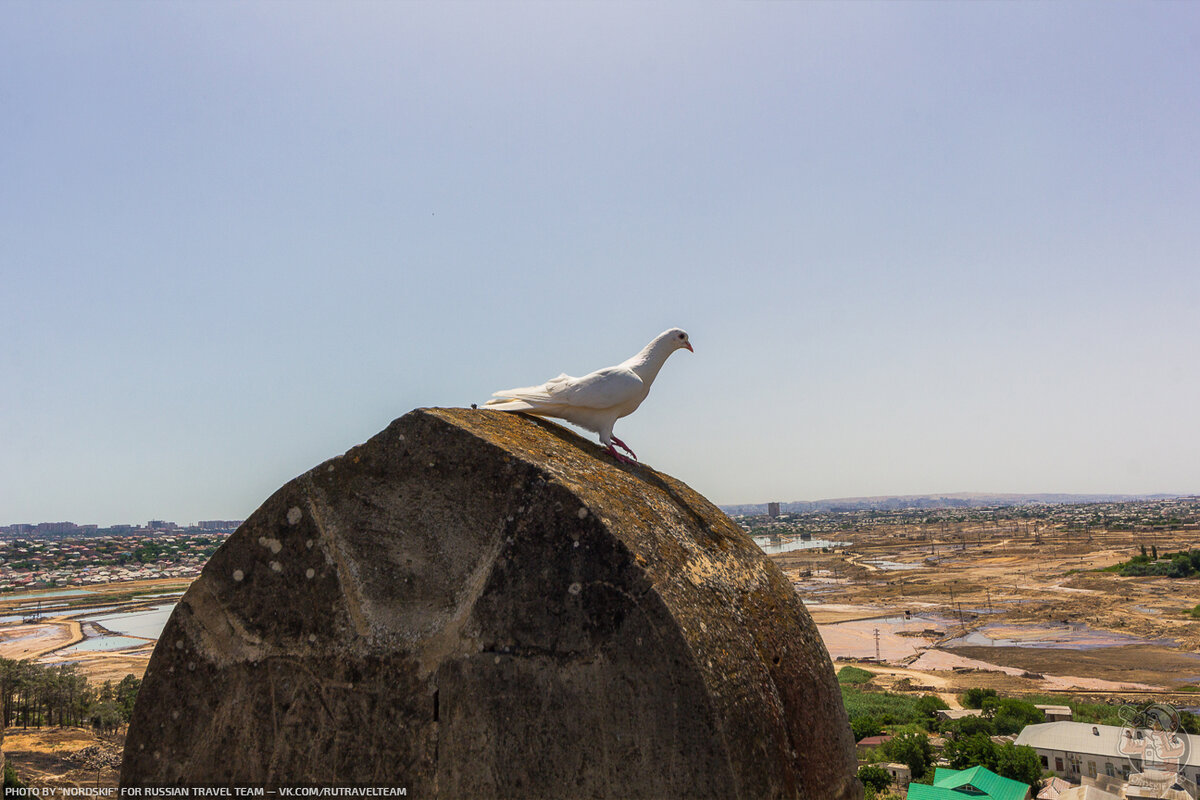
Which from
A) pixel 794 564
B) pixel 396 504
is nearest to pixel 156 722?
pixel 396 504

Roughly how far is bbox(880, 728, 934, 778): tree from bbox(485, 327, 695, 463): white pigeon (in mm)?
27747

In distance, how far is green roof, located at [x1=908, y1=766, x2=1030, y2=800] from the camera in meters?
21.6

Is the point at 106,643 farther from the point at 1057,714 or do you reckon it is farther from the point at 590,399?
the point at 590,399

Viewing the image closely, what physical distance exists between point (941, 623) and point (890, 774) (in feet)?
129

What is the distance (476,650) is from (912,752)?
95.1ft

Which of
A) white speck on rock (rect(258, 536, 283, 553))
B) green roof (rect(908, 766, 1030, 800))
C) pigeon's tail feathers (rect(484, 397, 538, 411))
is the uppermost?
pigeon's tail feathers (rect(484, 397, 538, 411))

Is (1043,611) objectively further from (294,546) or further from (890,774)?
(294,546)

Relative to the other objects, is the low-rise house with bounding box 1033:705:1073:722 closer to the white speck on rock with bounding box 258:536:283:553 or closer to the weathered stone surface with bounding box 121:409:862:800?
the weathered stone surface with bounding box 121:409:862:800

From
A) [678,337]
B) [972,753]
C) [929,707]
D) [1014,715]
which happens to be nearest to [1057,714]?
[1014,715]

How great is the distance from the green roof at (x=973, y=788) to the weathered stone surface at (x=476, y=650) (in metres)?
22.5

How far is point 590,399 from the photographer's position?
3686 mm

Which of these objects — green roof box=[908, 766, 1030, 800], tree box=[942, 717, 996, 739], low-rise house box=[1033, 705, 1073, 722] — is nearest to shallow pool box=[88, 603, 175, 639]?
tree box=[942, 717, 996, 739]

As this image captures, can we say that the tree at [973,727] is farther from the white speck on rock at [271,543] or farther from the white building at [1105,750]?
the white speck on rock at [271,543]

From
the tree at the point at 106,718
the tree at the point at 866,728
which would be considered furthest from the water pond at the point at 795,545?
the tree at the point at 106,718
